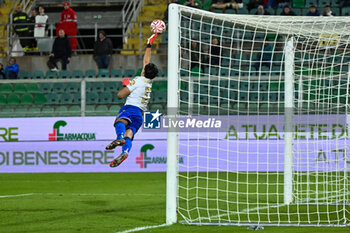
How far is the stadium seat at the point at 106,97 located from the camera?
18.9 m

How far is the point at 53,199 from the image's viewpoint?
37.3 feet

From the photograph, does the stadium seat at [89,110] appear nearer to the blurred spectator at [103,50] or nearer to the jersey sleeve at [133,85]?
the blurred spectator at [103,50]

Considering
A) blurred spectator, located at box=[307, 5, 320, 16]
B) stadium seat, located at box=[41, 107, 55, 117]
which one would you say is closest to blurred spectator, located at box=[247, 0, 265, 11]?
blurred spectator, located at box=[307, 5, 320, 16]

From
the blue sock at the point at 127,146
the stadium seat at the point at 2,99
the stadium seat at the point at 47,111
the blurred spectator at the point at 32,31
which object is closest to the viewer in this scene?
the blue sock at the point at 127,146

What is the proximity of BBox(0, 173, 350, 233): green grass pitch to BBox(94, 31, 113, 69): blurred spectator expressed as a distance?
5.61m

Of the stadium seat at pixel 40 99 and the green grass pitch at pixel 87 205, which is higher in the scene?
the stadium seat at pixel 40 99

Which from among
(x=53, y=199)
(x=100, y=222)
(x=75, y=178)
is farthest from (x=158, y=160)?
(x=100, y=222)

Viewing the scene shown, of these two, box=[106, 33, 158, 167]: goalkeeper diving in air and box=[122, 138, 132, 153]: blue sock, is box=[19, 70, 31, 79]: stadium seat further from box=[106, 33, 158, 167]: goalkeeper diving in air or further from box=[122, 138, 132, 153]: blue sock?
box=[122, 138, 132, 153]: blue sock

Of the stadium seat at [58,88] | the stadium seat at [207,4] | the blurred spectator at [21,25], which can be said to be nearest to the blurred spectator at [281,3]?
the stadium seat at [207,4]

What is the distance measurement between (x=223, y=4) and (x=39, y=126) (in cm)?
785

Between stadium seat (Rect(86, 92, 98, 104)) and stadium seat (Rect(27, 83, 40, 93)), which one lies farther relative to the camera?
stadium seat (Rect(27, 83, 40, 93))

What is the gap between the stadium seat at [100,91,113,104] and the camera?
18906 millimetres

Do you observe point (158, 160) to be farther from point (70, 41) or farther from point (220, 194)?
point (70, 41)

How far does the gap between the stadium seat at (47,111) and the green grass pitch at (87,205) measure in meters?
1.97
